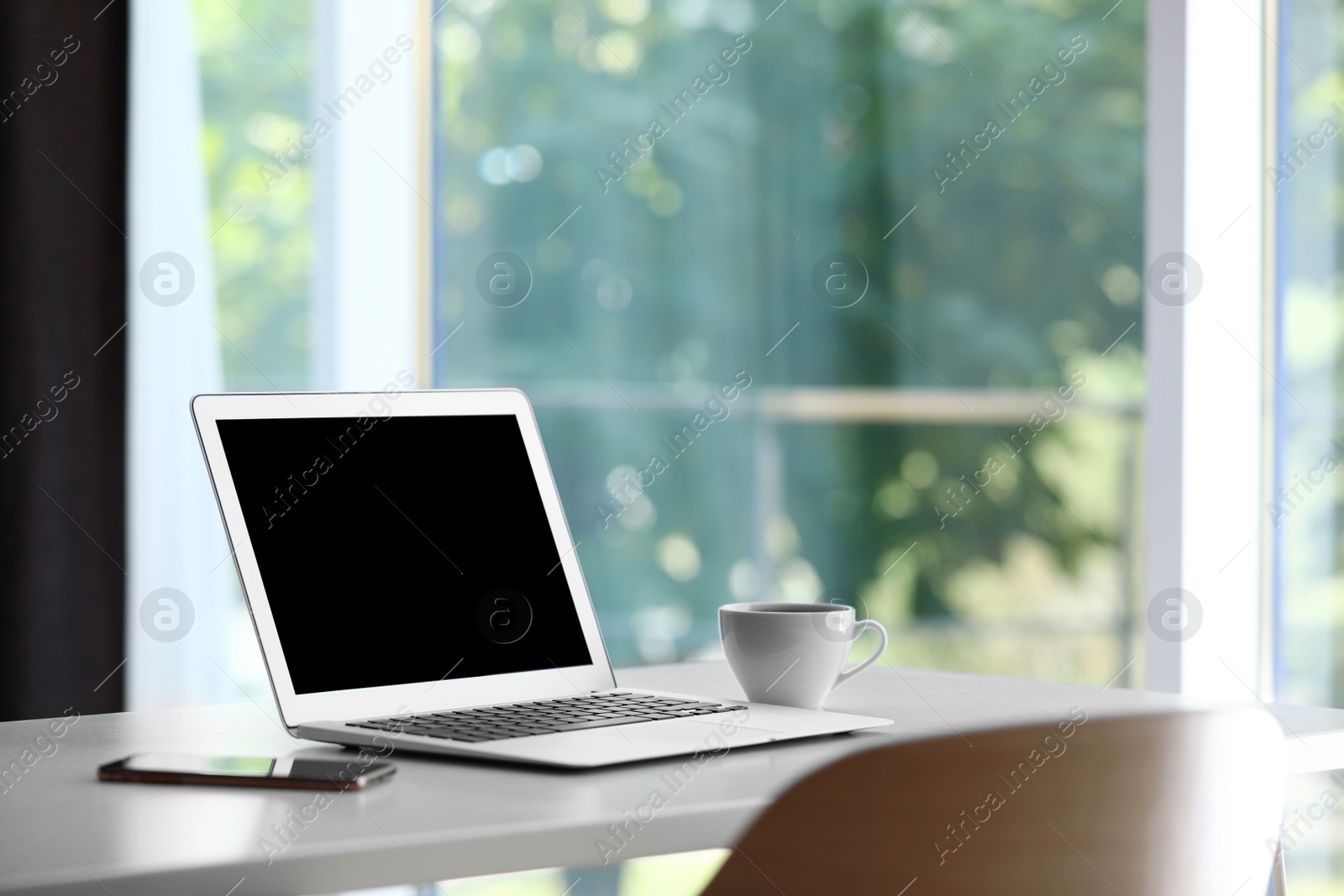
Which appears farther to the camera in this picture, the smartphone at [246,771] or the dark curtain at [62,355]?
the dark curtain at [62,355]

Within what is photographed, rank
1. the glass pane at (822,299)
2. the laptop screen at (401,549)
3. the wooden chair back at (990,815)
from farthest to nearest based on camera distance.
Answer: the glass pane at (822,299) → the laptop screen at (401,549) → the wooden chair back at (990,815)

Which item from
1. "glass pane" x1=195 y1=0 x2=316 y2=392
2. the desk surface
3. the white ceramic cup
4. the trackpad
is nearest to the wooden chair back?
the desk surface

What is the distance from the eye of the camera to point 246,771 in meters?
0.83

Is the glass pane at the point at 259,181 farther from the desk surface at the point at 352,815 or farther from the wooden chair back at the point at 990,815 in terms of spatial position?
the wooden chair back at the point at 990,815

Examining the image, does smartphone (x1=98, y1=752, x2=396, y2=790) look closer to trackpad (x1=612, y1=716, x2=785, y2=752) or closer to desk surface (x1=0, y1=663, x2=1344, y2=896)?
desk surface (x1=0, y1=663, x2=1344, y2=896)

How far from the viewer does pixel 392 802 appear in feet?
2.59

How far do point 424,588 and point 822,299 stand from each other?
2.23m

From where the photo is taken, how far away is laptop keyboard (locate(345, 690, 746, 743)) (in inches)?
37.8

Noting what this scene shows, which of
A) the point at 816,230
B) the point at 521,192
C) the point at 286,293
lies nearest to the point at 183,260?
the point at 286,293

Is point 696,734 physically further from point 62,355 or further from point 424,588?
point 62,355

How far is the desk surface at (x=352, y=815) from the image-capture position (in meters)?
0.67

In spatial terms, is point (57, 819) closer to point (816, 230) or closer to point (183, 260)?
point (183, 260)

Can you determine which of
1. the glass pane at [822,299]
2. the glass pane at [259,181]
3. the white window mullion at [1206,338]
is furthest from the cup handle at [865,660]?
the glass pane at [822,299]

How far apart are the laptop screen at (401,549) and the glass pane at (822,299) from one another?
1.62 m
